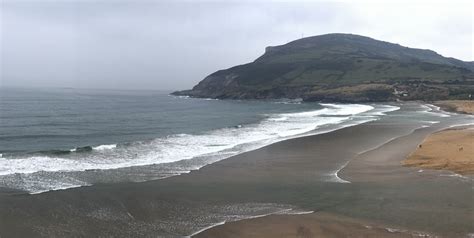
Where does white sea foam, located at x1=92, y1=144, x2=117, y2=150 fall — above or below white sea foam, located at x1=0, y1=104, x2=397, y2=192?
above

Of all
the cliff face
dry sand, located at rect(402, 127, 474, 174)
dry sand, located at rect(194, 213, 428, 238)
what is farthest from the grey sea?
the cliff face

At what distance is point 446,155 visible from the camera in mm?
30875

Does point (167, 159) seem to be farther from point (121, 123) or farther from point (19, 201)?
→ point (121, 123)

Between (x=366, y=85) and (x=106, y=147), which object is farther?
(x=366, y=85)

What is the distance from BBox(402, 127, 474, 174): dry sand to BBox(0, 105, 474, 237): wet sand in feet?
4.84

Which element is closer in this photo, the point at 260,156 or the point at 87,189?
the point at 87,189

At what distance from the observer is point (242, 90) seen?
183 meters

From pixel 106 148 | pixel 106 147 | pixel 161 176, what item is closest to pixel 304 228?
pixel 161 176

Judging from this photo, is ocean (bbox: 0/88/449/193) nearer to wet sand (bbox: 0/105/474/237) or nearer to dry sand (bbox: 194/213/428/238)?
wet sand (bbox: 0/105/474/237)

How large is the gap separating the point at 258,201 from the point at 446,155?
17274 mm

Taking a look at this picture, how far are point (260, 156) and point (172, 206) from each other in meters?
15.0

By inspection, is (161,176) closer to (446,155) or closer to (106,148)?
(106,148)

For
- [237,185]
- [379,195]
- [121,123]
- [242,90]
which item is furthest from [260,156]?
[242,90]

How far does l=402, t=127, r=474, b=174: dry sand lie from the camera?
27078 millimetres
